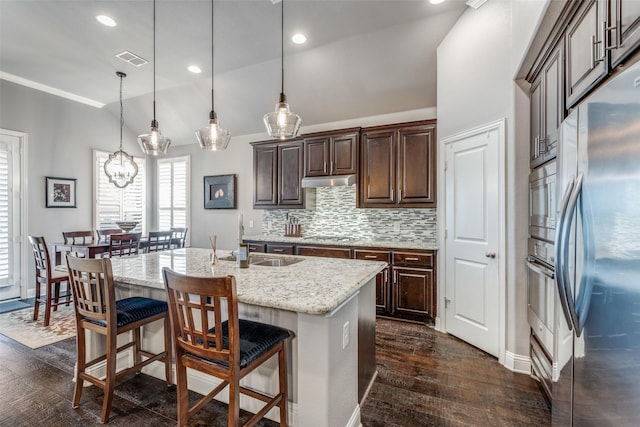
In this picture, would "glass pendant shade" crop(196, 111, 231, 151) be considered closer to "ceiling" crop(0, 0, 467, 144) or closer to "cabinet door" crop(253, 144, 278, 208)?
"ceiling" crop(0, 0, 467, 144)

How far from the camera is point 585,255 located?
121cm

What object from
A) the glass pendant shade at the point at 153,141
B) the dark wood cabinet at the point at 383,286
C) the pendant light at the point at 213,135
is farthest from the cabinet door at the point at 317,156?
the glass pendant shade at the point at 153,141

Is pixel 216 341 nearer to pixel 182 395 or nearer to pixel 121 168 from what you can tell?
pixel 182 395

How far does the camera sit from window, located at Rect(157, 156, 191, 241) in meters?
6.17

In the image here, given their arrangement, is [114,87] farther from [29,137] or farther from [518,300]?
[518,300]

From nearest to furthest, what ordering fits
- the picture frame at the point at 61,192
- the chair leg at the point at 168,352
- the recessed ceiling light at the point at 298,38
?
the chair leg at the point at 168,352 → the recessed ceiling light at the point at 298,38 → the picture frame at the point at 61,192

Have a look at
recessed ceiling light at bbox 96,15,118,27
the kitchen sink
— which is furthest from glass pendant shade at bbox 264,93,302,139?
recessed ceiling light at bbox 96,15,118,27

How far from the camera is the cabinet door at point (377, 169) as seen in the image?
3.98 meters

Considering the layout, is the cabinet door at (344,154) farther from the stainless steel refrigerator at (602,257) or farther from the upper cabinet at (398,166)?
the stainless steel refrigerator at (602,257)

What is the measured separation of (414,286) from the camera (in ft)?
11.8

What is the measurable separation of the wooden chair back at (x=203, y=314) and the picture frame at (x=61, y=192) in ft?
16.1

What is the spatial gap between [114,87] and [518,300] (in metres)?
6.16

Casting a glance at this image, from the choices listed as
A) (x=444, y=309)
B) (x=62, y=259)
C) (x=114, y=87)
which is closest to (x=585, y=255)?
(x=444, y=309)

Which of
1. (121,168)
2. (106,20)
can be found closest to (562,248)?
(106,20)
